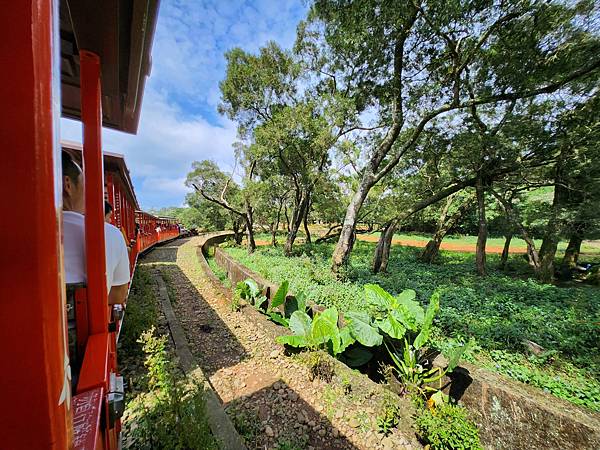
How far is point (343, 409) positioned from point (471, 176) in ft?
32.5

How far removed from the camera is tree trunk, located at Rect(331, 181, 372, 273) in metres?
7.15

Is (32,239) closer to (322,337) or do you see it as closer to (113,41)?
(113,41)

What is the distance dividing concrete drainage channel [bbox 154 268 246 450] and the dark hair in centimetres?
238

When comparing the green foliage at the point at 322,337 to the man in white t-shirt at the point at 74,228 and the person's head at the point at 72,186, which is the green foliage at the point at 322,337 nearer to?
the man in white t-shirt at the point at 74,228

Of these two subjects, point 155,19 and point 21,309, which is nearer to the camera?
point 21,309

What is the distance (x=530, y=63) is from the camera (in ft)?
18.8

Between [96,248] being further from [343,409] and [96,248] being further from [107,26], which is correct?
[343,409]

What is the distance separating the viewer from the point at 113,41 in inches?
61.9

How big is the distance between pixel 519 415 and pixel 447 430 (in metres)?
0.79

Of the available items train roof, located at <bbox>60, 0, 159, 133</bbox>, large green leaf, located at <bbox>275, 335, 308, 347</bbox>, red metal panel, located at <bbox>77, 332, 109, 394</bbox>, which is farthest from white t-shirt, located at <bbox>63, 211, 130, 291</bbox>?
large green leaf, located at <bbox>275, 335, 308, 347</bbox>

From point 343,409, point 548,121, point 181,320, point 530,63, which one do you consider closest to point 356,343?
point 343,409

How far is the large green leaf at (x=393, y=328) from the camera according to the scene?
319 centimetres

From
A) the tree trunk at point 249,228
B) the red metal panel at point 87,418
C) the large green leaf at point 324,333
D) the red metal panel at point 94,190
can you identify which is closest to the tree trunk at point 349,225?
the large green leaf at point 324,333

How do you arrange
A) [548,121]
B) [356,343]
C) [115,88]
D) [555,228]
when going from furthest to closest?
[555,228]
[548,121]
[356,343]
[115,88]
